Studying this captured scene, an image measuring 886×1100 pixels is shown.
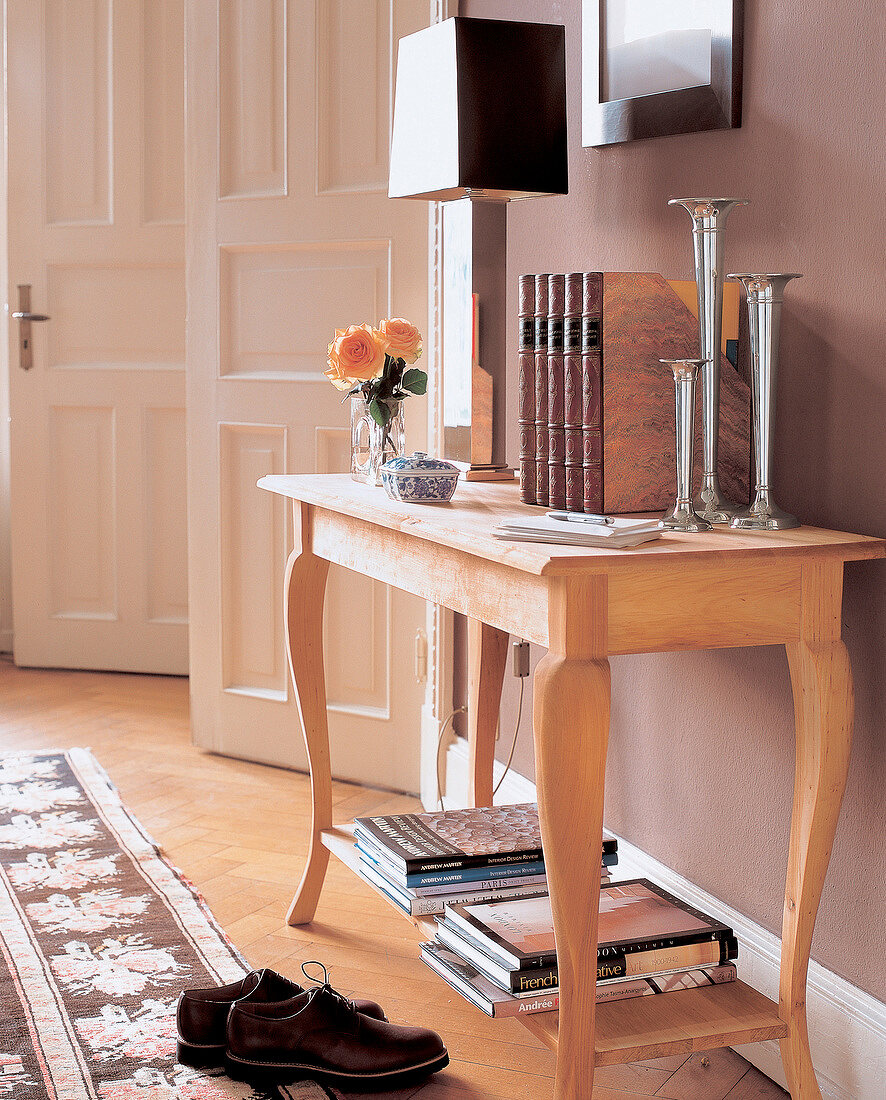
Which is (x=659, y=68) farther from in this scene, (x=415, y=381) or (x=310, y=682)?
(x=310, y=682)

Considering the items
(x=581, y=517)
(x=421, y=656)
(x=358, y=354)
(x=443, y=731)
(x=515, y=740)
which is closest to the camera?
(x=581, y=517)

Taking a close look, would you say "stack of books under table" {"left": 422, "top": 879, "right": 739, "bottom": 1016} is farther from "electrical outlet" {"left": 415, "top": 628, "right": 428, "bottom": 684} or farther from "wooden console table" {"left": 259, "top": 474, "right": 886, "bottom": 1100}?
"electrical outlet" {"left": 415, "top": 628, "right": 428, "bottom": 684}

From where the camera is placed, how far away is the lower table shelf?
151cm

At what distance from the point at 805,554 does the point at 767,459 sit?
199 mm

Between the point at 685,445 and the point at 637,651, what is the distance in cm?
29

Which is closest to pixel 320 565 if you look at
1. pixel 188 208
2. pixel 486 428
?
pixel 486 428

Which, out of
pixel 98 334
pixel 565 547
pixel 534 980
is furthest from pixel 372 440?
pixel 98 334

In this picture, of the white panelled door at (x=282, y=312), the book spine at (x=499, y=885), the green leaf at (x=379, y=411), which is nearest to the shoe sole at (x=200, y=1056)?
the book spine at (x=499, y=885)

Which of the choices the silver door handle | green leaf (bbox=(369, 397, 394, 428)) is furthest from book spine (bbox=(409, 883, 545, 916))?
the silver door handle

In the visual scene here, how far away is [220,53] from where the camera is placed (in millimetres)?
3041

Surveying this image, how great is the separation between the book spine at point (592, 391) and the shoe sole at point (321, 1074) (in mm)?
810

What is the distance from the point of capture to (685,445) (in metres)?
1.55

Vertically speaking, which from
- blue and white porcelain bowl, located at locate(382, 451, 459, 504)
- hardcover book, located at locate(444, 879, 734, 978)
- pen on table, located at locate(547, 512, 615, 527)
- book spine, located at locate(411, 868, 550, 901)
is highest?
blue and white porcelain bowl, located at locate(382, 451, 459, 504)

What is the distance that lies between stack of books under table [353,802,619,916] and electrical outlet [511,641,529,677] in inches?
18.2
